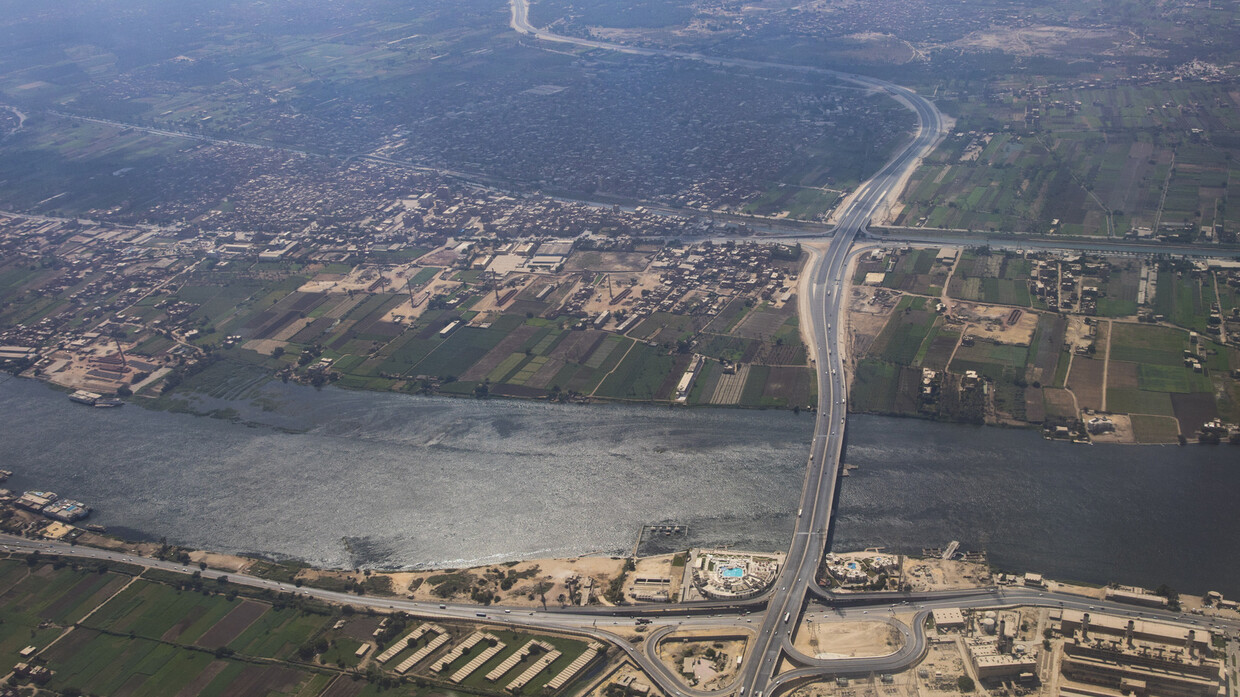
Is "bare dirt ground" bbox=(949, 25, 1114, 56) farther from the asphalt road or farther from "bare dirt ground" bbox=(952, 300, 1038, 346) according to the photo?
the asphalt road

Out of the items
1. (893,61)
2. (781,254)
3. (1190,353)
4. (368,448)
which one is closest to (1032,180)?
(781,254)

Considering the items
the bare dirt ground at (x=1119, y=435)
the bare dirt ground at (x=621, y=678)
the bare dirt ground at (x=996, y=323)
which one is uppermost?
the bare dirt ground at (x=996, y=323)

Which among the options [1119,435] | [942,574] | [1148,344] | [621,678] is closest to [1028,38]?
[1148,344]

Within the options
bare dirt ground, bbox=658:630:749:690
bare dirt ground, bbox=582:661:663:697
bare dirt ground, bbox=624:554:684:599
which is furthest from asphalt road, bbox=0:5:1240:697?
bare dirt ground, bbox=624:554:684:599

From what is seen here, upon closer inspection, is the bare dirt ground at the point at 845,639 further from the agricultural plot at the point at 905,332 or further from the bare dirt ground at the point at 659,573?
the agricultural plot at the point at 905,332

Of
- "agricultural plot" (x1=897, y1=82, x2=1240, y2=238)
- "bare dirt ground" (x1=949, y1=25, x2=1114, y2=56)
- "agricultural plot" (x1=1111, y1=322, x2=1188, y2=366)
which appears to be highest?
"bare dirt ground" (x1=949, y1=25, x2=1114, y2=56)

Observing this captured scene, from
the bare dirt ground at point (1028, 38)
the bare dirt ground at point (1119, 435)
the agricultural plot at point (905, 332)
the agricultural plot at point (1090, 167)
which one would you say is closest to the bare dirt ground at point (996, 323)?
the agricultural plot at point (905, 332)

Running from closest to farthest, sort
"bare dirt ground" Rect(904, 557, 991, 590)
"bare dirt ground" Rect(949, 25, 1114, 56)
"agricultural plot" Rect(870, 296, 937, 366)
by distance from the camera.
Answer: "bare dirt ground" Rect(904, 557, 991, 590), "agricultural plot" Rect(870, 296, 937, 366), "bare dirt ground" Rect(949, 25, 1114, 56)
